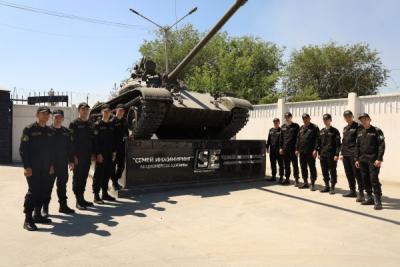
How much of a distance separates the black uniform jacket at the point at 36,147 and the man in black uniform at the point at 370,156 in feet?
16.3

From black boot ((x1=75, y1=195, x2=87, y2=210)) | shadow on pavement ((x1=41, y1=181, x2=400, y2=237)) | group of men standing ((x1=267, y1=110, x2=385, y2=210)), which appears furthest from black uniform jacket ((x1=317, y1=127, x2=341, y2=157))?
black boot ((x1=75, y1=195, x2=87, y2=210))

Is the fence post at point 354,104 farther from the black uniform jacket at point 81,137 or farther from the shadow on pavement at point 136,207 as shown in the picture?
the black uniform jacket at point 81,137

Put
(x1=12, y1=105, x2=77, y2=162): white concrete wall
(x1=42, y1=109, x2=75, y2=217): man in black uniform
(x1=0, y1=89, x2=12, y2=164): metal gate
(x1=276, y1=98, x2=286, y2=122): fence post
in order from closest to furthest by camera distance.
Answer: (x1=42, y1=109, x2=75, y2=217): man in black uniform → (x1=276, y1=98, x2=286, y2=122): fence post → (x1=0, y1=89, x2=12, y2=164): metal gate → (x1=12, y1=105, x2=77, y2=162): white concrete wall

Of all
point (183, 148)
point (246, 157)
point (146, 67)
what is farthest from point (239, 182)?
point (146, 67)

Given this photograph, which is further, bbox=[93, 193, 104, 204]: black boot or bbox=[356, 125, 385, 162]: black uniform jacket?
bbox=[93, 193, 104, 204]: black boot

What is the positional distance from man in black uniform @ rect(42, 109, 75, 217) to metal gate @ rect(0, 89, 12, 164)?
9.52 metres

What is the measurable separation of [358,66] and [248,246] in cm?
3139

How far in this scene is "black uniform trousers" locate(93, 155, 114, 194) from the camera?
706cm

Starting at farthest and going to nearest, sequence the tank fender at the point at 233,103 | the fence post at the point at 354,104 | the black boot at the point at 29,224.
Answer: the fence post at the point at 354,104
the tank fender at the point at 233,103
the black boot at the point at 29,224

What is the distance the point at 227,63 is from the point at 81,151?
21061 mm

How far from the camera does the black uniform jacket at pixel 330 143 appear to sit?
321 inches

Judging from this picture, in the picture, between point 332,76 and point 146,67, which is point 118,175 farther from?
point 332,76

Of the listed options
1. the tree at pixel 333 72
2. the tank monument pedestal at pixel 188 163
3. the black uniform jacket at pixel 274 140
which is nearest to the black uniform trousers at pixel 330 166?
the black uniform jacket at pixel 274 140

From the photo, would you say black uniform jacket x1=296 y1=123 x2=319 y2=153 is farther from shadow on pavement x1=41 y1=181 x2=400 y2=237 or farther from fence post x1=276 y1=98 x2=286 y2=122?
fence post x1=276 y1=98 x2=286 y2=122
